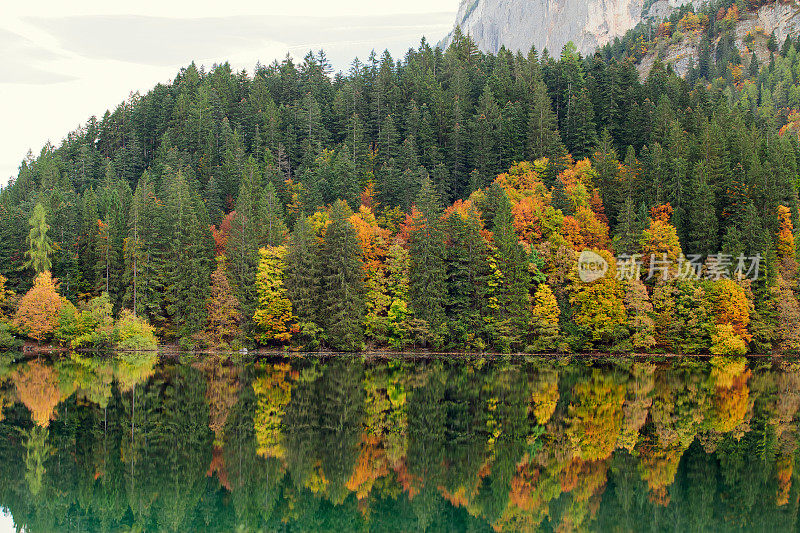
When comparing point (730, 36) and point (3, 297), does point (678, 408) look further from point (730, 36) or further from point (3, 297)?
point (730, 36)

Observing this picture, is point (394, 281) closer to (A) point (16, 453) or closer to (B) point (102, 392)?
(B) point (102, 392)

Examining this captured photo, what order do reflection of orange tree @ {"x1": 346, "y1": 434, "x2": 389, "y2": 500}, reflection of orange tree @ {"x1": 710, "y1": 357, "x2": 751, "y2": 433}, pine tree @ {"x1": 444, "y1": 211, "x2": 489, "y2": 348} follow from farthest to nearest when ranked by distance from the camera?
pine tree @ {"x1": 444, "y1": 211, "x2": 489, "y2": 348} → reflection of orange tree @ {"x1": 710, "y1": 357, "x2": 751, "y2": 433} → reflection of orange tree @ {"x1": 346, "y1": 434, "x2": 389, "y2": 500}

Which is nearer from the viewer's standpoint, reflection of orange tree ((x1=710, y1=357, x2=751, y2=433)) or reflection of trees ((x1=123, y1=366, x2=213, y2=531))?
reflection of trees ((x1=123, y1=366, x2=213, y2=531))

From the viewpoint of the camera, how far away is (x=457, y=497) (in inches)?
870

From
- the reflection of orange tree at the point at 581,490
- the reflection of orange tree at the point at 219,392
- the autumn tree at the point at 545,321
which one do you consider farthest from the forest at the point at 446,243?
the reflection of orange tree at the point at 581,490

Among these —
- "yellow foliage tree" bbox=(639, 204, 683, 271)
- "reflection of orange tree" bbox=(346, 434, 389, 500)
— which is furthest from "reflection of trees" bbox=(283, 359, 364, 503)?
"yellow foliage tree" bbox=(639, 204, 683, 271)

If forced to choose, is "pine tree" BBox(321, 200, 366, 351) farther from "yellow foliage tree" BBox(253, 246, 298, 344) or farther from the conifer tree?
the conifer tree

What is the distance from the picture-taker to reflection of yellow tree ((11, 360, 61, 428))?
33750mm

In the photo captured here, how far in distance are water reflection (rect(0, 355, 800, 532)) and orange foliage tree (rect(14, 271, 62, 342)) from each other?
25435 millimetres

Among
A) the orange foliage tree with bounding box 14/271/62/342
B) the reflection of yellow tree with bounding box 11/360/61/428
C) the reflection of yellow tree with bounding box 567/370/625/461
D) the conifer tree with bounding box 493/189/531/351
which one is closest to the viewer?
the reflection of yellow tree with bounding box 567/370/625/461

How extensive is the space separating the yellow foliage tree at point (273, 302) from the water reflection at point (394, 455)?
26232mm

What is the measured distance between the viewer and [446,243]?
252ft

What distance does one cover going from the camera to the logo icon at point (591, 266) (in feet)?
235

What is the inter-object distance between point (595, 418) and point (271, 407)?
14842mm
